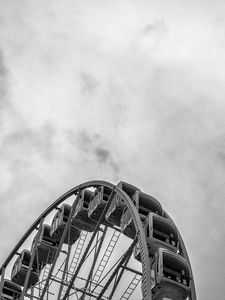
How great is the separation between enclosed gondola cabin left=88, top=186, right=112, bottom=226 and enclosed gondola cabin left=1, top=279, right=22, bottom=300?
21.3 ft

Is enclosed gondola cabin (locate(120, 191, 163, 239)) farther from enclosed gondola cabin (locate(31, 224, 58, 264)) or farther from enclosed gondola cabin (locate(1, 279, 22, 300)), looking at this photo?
enclosed gondola cabin (locate(1, 279, 22, 300))

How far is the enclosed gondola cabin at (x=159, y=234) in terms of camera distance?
48.8 feet

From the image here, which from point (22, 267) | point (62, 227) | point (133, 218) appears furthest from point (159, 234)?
point (22, 267)

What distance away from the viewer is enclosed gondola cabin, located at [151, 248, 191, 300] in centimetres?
1334

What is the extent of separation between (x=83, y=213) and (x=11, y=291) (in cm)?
618

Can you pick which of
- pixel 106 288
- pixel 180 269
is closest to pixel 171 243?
pixel 180 269

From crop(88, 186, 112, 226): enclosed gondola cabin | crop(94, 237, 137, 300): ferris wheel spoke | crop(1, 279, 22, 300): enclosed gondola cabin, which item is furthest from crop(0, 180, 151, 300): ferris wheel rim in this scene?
crop(1, 279, 22, 300): enclosed gondola cabin

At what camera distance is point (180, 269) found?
14055 millimetres

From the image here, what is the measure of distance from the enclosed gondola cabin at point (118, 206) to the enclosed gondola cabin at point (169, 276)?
3269mm

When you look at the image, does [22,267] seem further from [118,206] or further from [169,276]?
[169,276]

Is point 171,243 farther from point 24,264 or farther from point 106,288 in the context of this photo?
point 24,264

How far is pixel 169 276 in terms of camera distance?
44.7 ft

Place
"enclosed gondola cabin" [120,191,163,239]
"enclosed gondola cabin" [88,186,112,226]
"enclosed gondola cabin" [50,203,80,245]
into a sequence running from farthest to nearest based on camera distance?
"enclosed gondola cabin" [50,203,80,245] → "enclosed gondola cabin" [88,186,112,226] → "enclosed gondola cabin" [120,191,163,239]

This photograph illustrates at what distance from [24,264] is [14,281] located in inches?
37.5
